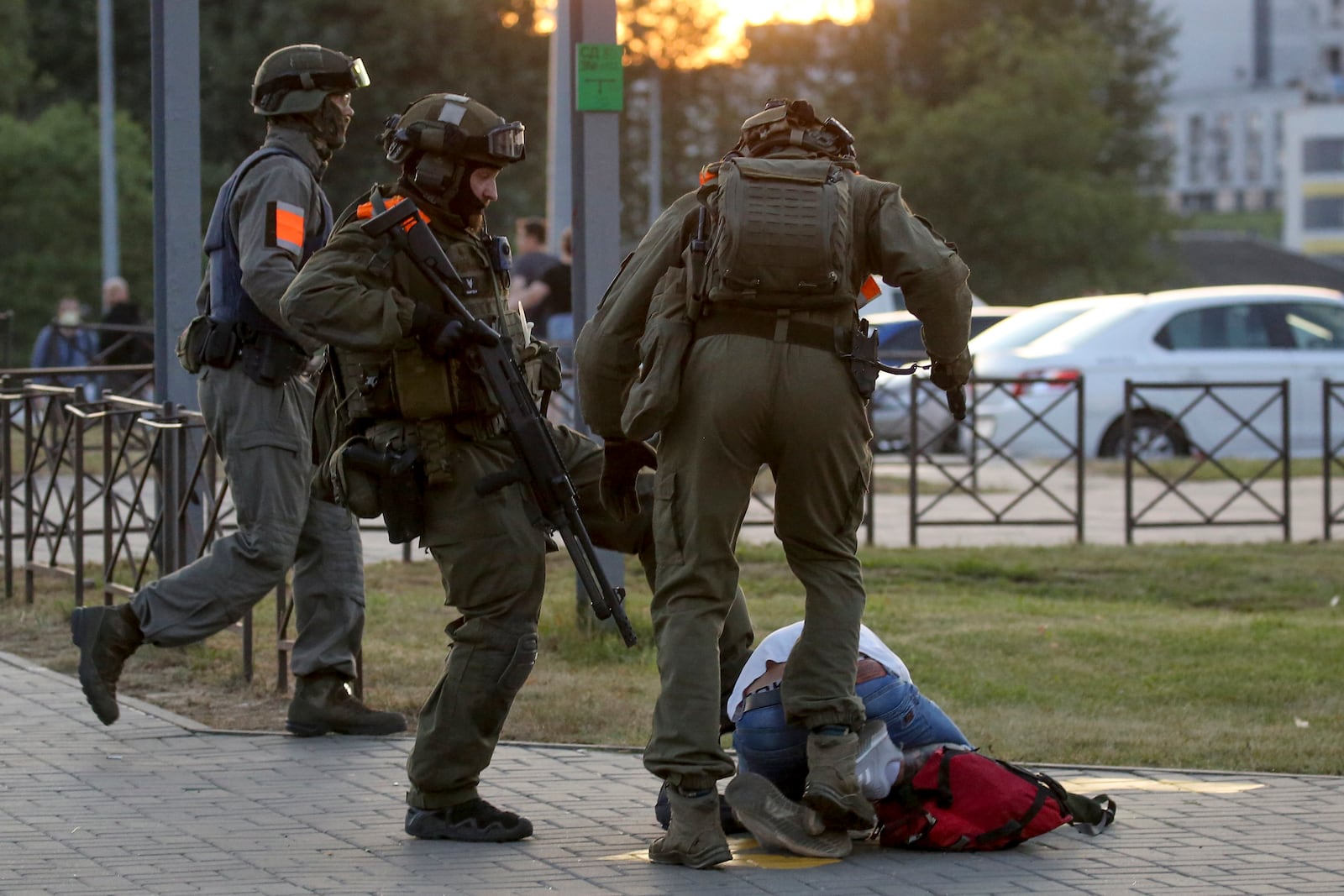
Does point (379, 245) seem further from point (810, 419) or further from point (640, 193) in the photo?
point (640, 193)

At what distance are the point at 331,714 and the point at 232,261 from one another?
53.9 inches

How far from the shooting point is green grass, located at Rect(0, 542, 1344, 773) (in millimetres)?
6371

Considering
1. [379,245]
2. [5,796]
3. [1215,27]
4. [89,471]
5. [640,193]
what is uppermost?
[1215,27]

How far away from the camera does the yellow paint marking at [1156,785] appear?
5.53m

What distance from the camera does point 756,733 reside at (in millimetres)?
4945

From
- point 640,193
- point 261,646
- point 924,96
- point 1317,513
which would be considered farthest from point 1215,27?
point 261,646

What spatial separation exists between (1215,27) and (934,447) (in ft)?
Result: 296

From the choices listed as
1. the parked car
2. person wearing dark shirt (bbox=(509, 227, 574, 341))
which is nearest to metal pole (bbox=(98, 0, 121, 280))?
the parked car

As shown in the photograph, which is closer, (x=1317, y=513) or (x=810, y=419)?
(x=810, y=419)

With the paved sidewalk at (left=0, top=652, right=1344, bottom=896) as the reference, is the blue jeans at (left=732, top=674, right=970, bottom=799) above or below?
above

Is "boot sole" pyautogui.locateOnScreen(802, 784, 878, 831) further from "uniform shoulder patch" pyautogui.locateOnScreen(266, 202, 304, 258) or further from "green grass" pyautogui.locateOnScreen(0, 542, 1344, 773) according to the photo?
"uniform shoulder patch" pyautogui.locateOnScreen(266, 202, 304, 258)

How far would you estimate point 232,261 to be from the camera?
608 centimetres

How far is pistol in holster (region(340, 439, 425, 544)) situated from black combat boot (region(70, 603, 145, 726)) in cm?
147

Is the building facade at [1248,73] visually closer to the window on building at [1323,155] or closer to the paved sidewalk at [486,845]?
the window on building at [1323,155]
